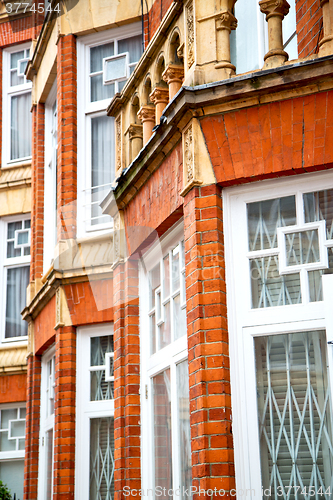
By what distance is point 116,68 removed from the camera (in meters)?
9.40

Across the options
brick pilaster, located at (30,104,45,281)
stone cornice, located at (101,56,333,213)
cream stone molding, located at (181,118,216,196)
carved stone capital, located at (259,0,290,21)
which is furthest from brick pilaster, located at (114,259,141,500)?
brick pilaster, located at (30,104,45,281)

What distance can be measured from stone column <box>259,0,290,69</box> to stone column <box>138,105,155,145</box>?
1.48 metres

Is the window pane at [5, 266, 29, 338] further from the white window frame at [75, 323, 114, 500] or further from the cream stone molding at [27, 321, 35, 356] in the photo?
the white window frame at [75, 323, 114, 500]

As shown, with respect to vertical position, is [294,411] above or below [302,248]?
below

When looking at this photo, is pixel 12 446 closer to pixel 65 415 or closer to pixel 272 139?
pixel 65 415

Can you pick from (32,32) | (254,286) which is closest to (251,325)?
(254,286)

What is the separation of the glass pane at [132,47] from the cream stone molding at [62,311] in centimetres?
Answer: 323

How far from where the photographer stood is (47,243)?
9984 millimetres

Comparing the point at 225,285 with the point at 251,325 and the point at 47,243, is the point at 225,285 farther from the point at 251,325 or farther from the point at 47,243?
the point at 47,243

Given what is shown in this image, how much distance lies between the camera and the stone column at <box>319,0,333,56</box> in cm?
453

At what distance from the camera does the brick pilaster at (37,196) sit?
10.1 metres

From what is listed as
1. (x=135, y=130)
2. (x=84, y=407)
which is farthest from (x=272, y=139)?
(x=84, y=407)

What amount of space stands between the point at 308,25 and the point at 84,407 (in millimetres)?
4935

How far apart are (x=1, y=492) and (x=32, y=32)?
8.19 m
